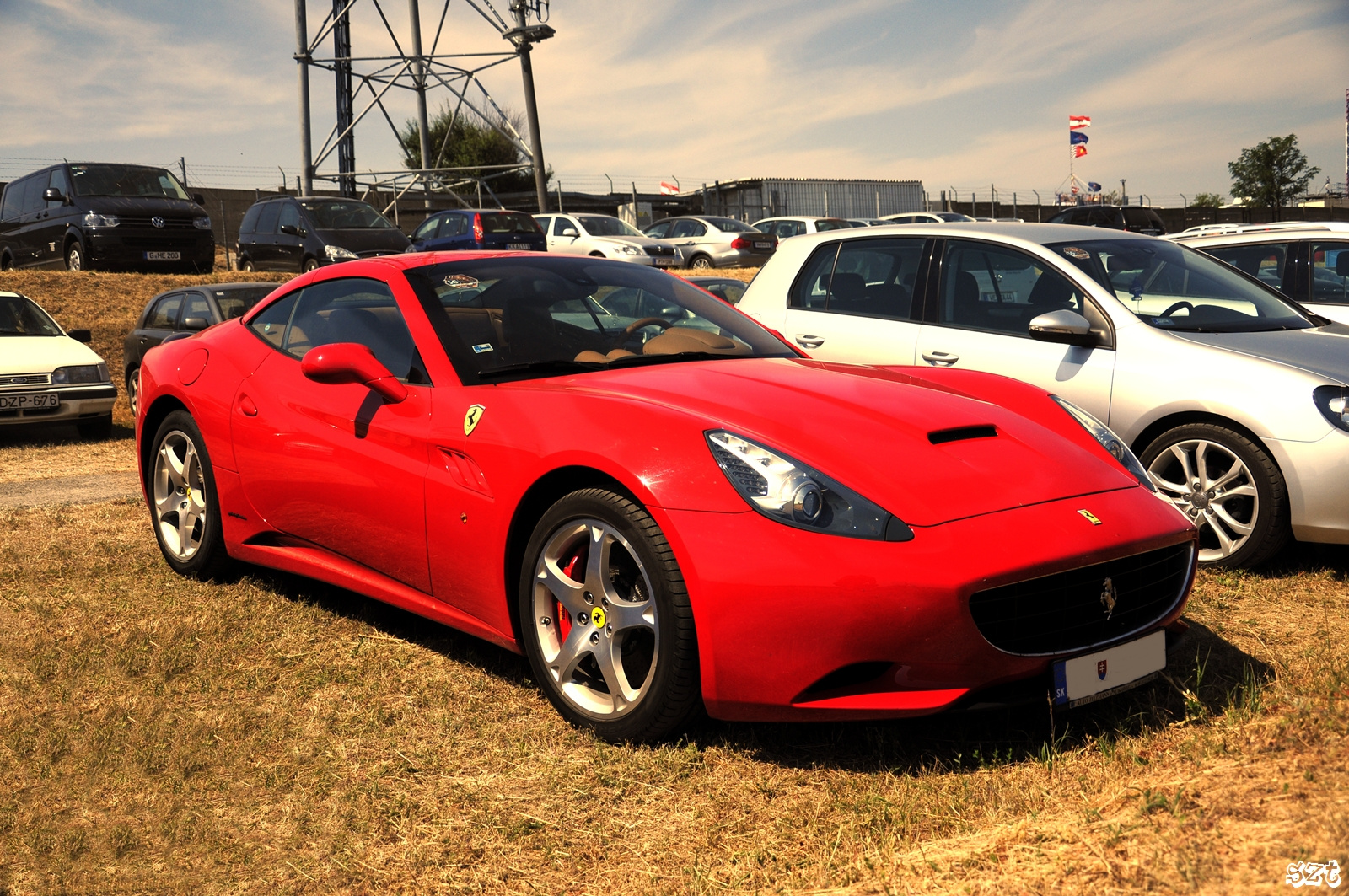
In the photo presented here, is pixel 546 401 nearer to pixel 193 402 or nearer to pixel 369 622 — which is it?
pixel 369 622

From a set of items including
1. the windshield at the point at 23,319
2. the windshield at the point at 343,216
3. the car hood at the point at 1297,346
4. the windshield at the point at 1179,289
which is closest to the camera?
the car hood at the point at 1297,346

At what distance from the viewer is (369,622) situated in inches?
181

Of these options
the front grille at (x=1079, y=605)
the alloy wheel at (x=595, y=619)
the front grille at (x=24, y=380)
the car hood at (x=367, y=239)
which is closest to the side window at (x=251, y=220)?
the car hood at (x=367, y=239)

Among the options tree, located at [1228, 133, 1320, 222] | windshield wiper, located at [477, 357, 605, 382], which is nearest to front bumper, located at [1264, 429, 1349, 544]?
windshield wiper, located at [477, 357, 605, 382]

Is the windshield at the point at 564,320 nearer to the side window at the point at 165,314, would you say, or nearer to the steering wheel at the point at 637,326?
the steering wheel at the point at 637,326

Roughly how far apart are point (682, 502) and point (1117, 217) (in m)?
21.7

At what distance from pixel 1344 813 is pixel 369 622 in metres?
3.44

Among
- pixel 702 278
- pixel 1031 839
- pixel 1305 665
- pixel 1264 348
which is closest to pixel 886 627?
pixel 1031 839

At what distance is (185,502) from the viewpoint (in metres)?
5.20

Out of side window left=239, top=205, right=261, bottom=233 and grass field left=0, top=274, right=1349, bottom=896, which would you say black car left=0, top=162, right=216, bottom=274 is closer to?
side window left=239, top=205, right=261, bottom=233

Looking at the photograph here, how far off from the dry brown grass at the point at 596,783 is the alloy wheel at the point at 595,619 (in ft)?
0.50

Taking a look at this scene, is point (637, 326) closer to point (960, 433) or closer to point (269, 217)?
point (960, 433)

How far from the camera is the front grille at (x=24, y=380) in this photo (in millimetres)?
10383

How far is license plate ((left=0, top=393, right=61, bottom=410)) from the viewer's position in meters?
10.4
